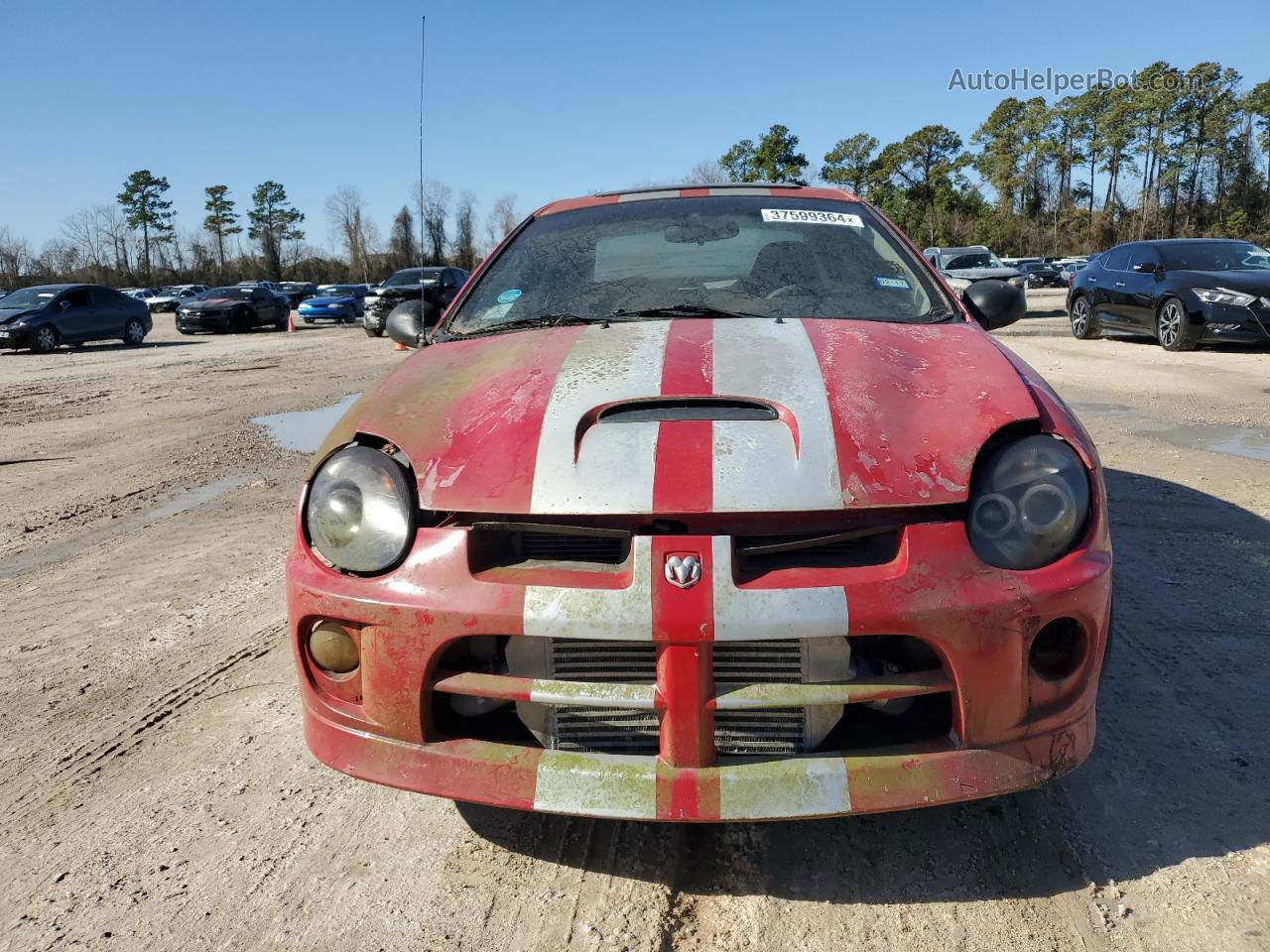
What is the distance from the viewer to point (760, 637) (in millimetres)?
1646

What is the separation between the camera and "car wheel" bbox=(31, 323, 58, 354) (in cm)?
1823

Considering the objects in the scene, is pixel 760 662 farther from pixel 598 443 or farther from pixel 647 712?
pixel 598 443

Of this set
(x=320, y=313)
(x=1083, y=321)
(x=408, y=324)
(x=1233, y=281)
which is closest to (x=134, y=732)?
(x=408, y=324)

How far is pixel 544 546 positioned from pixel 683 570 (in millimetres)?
320

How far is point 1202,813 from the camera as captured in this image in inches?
84.3

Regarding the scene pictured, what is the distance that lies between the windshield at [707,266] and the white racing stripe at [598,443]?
→ 533 millimetres

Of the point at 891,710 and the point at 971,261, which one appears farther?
the point at 971,261

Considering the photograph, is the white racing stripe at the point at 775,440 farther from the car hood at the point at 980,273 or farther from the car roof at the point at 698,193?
the car hood at the point at 980,273

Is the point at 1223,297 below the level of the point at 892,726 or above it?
above

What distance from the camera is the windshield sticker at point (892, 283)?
2.83 meters

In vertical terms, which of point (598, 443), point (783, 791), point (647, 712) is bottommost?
point (783, 791)

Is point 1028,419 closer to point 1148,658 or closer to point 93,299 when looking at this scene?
point 1148,658

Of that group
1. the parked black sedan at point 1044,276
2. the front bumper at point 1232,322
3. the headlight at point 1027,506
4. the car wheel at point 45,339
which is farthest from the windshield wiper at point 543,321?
the parked black sedan at point 1044,276

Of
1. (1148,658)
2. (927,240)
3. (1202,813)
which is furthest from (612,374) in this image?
(927,240)
